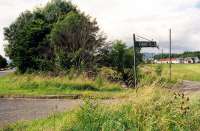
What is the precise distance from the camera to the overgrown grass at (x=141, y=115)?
9.62m

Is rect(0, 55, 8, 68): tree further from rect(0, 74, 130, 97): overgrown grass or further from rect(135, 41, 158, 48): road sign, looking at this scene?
rect(135, 41, 158, 48): road sign

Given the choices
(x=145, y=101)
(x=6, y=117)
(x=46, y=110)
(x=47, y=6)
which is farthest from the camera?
(x=47, y=6)

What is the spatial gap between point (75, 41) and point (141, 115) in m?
28.2

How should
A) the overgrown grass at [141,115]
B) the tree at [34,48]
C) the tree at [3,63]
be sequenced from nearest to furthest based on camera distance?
the overgrown grass at [141,115] → the tree at [34,48] → the tree at [3,63]

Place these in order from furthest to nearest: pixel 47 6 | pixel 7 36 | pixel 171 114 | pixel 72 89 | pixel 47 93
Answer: pixel 7 36 → pixel 47 6 → pixel 72 89 → pixel 47 93 → pixel 171 114

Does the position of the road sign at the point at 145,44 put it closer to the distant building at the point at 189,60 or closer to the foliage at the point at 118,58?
the foliage at the point at 118,58

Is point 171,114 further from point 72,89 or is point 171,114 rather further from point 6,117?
point 72,89

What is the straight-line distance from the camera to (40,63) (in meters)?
41.0

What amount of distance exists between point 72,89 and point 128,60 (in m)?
9.87

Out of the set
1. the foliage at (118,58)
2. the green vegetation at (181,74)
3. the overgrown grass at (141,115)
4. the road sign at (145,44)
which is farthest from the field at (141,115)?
the foliage at (118,58)

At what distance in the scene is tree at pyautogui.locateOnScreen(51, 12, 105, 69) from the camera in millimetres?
37219

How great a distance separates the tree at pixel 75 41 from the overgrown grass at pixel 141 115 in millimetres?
25252

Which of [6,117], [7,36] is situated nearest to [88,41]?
[6,117]

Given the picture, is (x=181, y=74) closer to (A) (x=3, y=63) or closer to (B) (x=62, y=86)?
(B) (x=62, y=86)
